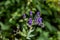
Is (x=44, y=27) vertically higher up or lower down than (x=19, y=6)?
lower down

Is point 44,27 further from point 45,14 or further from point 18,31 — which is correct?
point 18,31

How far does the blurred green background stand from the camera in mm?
3723

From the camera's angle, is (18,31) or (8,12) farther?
(8,12)

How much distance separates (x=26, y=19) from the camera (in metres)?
3.51

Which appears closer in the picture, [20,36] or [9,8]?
[20,36]

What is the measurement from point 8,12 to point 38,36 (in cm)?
65

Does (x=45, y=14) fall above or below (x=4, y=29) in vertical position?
above

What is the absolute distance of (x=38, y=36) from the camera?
375cm

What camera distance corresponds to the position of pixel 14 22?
3.78m

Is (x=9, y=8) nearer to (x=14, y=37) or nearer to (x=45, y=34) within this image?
(x=14, y=37)

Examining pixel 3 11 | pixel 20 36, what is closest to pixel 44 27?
pixel 20 36

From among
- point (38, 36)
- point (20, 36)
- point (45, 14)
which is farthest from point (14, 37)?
point (45, 14)

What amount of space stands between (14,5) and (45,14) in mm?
546

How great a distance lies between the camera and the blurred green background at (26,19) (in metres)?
3.72
